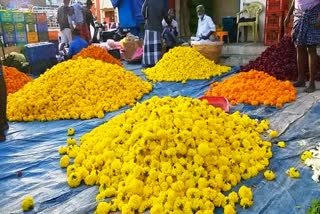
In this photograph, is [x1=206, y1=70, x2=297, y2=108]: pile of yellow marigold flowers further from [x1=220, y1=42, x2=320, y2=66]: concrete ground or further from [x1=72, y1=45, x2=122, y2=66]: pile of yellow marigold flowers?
[x1=220, y1=42, x2=320, y2=66]: concrete ground

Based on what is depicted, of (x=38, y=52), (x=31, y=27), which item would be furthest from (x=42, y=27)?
(x=38, y=52)

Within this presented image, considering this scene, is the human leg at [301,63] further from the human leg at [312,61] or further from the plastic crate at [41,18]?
the plastic crate at [41,18]

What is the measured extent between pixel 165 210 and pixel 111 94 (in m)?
2.95

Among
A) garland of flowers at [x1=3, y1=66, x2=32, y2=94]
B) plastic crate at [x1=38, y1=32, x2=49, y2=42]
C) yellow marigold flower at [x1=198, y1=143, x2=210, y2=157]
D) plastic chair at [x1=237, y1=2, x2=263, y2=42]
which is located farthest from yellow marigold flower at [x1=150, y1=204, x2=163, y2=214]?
plastic crate at [x1=38, y1=32, x2=49, y2=42]

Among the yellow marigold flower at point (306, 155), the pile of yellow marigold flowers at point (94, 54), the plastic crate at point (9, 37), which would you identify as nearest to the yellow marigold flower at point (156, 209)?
the yellow marigold flower at point (306, 155)

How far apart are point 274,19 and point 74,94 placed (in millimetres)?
5037

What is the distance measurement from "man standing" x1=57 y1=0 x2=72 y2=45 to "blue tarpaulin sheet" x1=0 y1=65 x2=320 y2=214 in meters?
5.22

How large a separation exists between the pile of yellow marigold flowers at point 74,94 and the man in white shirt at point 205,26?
10.3 ft

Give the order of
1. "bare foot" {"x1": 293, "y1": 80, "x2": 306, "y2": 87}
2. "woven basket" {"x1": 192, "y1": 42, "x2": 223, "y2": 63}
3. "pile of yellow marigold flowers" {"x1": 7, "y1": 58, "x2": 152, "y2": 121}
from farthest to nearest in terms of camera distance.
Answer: "woven basket" {"x1": 192, "y1": 42, "x2": 223, "y2": 63}, "bare foot" {"x1": 293, "y1": 80, "x2": 306, "y2": 87}, "pile of yellow marigold flowers" {"x1": 7, "y1": 58, "x2": 152, "y2": 121}

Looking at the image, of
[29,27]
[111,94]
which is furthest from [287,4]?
[29,27]

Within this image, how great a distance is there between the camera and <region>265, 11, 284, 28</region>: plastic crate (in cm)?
735

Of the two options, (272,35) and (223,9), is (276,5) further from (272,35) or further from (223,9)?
(223,9)

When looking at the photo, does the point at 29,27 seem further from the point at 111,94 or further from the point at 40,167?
the point at 40,167

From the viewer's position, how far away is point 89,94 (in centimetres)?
461
